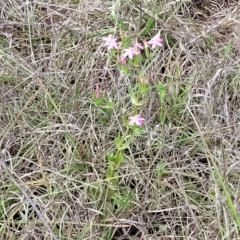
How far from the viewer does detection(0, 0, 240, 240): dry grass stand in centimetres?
129

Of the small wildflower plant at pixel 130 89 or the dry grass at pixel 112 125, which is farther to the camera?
the dry grass at pixel 112 125

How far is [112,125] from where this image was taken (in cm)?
142

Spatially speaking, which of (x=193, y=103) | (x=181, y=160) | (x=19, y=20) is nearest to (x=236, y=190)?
(x=181, y=160)

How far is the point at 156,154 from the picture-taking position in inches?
54.1

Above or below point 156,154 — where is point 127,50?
above

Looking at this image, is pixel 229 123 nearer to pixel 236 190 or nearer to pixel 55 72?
pixel 236 190

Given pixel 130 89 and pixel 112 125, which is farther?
pixel 112 125

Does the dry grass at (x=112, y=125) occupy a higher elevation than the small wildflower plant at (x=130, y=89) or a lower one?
lower

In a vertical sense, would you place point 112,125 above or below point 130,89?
below

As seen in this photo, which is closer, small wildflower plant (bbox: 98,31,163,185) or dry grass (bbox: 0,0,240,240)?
small wildflower plant (bbox: 98,31,163,185)

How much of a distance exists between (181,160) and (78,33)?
1.75ft

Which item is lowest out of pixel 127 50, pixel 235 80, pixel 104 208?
pixel 104 208

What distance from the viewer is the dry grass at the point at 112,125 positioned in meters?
1.29

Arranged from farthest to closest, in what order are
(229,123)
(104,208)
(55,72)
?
(55,72) → (229,123) → (104,208)
